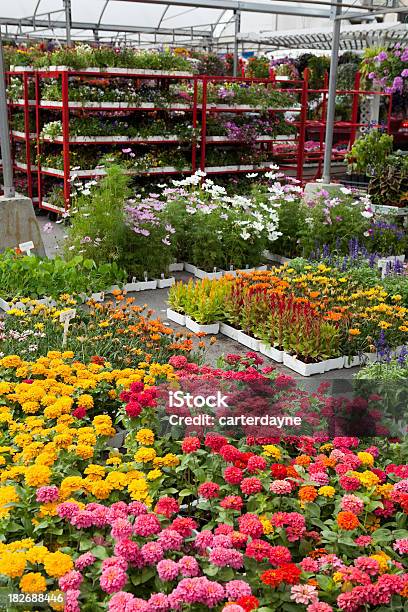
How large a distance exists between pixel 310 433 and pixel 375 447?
0.26 metres

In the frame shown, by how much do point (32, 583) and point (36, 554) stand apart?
106 mm

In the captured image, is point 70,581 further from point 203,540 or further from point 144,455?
point 144,455

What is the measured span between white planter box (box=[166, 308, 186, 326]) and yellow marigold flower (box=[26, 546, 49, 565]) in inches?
145

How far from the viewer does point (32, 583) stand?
1838 millimetres

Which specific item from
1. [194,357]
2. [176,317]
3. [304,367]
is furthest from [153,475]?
[176,317]

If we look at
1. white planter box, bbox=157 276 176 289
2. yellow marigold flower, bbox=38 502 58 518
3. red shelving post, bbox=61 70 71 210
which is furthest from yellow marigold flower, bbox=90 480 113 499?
red shelving post, bbox=61 70 71 210

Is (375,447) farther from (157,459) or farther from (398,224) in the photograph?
(398,224)

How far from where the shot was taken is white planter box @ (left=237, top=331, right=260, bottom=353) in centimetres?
510

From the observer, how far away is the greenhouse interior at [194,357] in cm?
201

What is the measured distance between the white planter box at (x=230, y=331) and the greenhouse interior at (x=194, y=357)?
2 centimetres

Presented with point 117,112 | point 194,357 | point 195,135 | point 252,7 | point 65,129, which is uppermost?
point 252,7

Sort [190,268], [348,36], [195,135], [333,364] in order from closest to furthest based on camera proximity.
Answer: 1. [333,364]
2. [190,268]
3. [195,135]
4. [348,36]

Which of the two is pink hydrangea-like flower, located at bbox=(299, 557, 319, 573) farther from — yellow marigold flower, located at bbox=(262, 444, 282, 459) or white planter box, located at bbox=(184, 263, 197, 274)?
white planter box, located at bbox=(184, 263, 197, 274)

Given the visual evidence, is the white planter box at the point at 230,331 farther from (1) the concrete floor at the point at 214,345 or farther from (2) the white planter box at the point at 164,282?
(2) the white planter box at the point at 164,282
